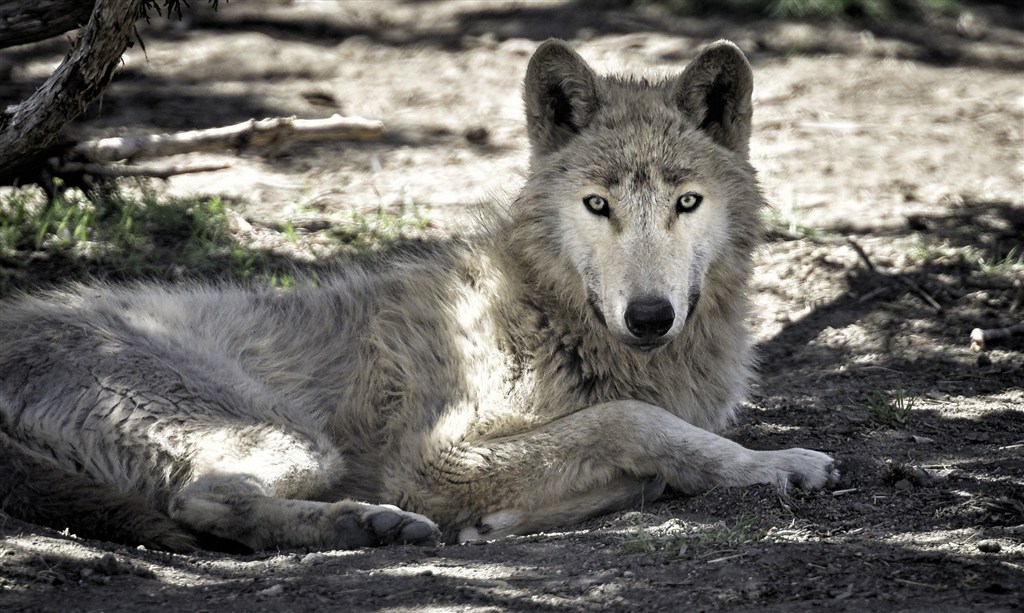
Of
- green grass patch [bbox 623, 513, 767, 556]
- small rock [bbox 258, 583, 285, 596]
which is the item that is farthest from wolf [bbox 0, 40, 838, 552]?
small rock [bbox 258, 583, 285, 596]

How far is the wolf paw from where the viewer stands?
432 cm

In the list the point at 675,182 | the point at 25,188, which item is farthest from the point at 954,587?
the point at 25,188

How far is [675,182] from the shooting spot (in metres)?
4.59

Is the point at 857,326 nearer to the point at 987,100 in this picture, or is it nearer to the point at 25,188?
the point at 987,100

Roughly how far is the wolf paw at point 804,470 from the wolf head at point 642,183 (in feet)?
2.18

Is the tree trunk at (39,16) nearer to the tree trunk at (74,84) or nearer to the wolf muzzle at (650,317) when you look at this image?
the tree trunk at (74,84)

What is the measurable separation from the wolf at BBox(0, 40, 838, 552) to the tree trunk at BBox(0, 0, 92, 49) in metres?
1.31

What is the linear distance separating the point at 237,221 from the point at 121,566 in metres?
3.89

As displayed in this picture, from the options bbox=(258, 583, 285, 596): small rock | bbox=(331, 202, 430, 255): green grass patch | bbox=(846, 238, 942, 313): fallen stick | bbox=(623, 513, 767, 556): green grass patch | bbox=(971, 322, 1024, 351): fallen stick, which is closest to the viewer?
bbox=(258, 583, 285, 596): small rock

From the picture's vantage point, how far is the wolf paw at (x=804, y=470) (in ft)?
14.2

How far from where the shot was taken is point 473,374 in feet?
15.6

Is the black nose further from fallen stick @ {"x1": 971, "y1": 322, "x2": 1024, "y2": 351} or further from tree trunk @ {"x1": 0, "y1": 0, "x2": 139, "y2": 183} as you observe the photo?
fallen stick @ {"x1": 971, "y1": 322, "x2": 1024, "y2": 351}

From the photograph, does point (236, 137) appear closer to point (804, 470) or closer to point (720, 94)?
point (720, 94)

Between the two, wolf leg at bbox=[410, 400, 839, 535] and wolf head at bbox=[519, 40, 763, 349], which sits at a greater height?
wolf head at bbox=[519, 40, 763, 349]
